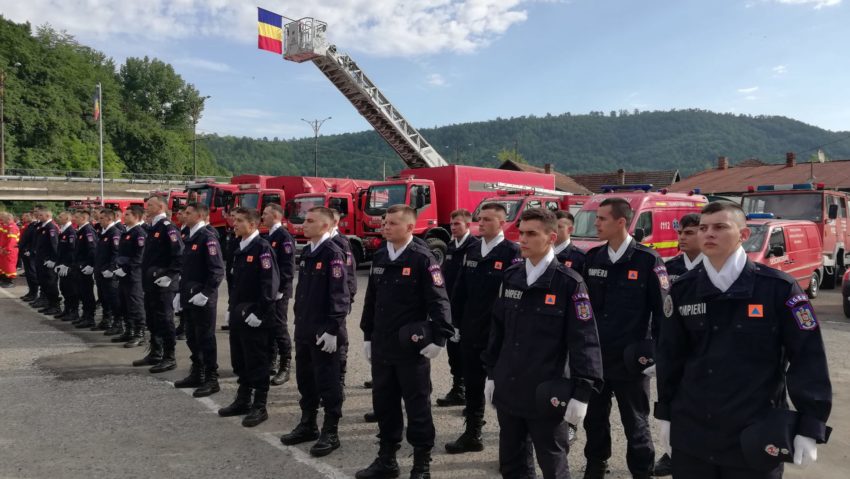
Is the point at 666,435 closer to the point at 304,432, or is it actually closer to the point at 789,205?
the point at 304,432

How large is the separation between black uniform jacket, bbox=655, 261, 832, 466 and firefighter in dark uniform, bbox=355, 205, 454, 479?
67.9 inches

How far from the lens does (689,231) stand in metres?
4.82

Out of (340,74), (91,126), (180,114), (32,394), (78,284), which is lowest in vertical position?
(32,394)

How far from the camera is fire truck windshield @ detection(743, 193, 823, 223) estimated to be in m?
12.6

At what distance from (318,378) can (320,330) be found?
1.28ft

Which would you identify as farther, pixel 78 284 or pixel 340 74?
pixel 340 74

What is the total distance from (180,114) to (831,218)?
80.0 metres

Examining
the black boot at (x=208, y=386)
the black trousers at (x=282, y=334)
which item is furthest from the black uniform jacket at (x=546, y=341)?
the black boot at (x=208, y=386)

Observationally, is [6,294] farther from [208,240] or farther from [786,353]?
[786,353]

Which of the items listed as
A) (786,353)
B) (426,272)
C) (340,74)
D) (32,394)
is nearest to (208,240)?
(32,394)

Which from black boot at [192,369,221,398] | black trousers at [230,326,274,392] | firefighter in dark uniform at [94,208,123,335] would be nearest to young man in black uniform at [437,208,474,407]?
black trousers at [230,326,274,392]

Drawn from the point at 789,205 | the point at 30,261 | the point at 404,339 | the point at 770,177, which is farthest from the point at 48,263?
the point at 770,177

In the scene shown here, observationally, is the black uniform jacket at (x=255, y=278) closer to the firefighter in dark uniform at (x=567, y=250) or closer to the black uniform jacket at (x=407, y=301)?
the black uniform jacket at (x=407, y=301)

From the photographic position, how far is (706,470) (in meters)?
2.32
